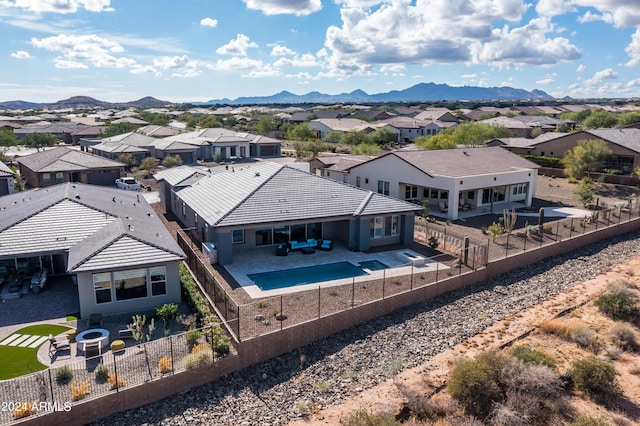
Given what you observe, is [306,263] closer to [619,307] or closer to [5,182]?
[619,307]

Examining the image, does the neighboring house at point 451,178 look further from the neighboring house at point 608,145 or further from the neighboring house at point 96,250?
the neighboring house at point 96,250

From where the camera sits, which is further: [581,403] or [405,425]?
[581,403]

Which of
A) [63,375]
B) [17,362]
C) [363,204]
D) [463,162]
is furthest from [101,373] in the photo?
[463,162]

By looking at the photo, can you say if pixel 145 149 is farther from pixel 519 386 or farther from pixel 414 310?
pixel 519 386

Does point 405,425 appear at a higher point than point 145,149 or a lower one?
lower

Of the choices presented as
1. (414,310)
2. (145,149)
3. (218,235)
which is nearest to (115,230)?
(218,235)
